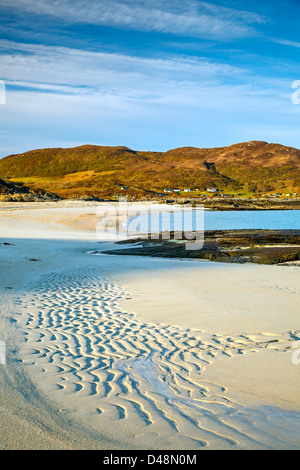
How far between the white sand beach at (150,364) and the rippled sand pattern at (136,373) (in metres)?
0.02

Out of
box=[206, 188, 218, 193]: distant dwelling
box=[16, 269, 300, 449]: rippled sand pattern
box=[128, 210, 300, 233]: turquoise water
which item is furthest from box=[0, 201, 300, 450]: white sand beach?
box=[206, 188, 218, 193]: distant dwelling

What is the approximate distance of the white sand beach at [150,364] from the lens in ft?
11.8

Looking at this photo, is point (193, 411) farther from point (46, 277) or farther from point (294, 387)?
point (46, 277)

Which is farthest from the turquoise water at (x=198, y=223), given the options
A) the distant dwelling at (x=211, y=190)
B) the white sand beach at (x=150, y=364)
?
the distant dwelling at (x=211, y=190)

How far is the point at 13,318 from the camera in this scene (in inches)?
303

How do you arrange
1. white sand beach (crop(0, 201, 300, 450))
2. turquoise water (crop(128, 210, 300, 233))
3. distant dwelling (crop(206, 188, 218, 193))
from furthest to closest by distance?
distant dwelling (crop(206, 188, 218, 193)) < turquoise water (crop(128, 210, 300, 233)) < white sand beach (crop(0, 201, 300, 450))

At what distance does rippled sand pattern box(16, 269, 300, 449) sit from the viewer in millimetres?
3631

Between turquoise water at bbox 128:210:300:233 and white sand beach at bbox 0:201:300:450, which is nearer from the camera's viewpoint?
white sand beach at bbox 0:201:300:450

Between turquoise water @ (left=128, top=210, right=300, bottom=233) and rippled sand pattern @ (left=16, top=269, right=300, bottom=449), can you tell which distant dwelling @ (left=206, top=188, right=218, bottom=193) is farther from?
rippled sand pattern @ (left=16, top=269, right=300, bottom=449)

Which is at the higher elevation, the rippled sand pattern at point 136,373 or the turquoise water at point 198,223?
the turquoise water at point 198,223

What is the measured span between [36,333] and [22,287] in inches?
172

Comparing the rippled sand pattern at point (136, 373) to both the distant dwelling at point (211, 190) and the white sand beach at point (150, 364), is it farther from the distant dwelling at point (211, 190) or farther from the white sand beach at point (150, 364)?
the distant dwelling at point (211, 190)

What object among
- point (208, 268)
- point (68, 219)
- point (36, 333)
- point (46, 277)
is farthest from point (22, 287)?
point (68, 219)

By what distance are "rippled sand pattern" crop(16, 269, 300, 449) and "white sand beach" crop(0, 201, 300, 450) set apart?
0.02 metres
